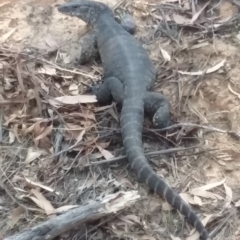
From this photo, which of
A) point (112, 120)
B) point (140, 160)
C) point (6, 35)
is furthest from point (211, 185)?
point (6, 35)

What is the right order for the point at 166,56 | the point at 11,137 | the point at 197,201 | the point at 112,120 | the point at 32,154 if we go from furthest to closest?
the point at 166,56 < the point at 112,120 < the point at 11,137 < the point at 32,154 < the point at 197,201

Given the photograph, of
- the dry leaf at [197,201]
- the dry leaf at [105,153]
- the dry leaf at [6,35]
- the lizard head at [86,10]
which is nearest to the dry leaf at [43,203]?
the dry leaf at [105,153]

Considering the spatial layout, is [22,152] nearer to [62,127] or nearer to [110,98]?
[62,127]

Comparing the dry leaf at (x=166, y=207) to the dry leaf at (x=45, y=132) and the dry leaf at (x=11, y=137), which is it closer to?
the dry leaf at (x=45, y=132)

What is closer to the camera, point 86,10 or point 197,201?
point 197,201

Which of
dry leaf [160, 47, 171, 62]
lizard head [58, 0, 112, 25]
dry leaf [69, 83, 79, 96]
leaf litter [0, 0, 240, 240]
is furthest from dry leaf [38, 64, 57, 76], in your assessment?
dry leaf [160, 47, 171, 62]

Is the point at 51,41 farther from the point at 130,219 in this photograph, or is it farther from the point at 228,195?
the point at 228,195

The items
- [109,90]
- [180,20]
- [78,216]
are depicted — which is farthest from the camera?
[180,20]

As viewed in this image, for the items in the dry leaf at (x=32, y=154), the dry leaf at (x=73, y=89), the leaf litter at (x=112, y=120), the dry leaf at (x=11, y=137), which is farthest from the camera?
the dry leaf at (x=73, y=89)
